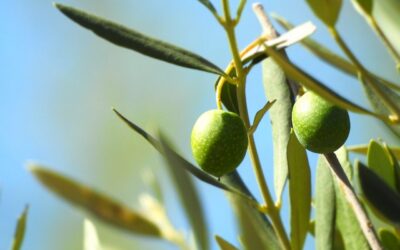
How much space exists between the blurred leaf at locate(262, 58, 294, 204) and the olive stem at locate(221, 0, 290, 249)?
0.33ft

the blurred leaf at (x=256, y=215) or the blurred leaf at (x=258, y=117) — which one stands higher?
the blurred leaf at (x=258, y=117)

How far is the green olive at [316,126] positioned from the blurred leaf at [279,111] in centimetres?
4

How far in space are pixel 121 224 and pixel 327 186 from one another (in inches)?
10.3

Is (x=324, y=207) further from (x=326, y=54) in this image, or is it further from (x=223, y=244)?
(x=326, y=54)

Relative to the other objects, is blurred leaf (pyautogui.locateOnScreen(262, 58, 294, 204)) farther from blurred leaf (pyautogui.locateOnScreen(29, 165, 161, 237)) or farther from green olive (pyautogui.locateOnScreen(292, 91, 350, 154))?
blurred leaf (pyautogui.locateOnScreen(29, 165, 161, 237))

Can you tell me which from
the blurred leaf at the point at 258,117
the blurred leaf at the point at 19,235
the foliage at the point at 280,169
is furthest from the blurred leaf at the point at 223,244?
the blurred leaf at the point at 19,235

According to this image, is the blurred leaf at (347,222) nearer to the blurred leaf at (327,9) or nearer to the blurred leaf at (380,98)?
the blurred leaf at (380,98)

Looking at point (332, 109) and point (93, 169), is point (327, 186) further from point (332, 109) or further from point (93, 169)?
point (93, 169)

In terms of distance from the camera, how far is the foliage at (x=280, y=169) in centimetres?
82

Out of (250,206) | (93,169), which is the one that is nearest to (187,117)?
(93,169)

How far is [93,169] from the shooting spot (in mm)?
4383

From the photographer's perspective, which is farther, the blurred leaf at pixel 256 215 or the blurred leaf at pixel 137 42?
the blurred leaf at pixel 256 215

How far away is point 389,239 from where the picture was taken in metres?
1.00

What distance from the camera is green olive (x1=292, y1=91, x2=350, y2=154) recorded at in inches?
39.2
